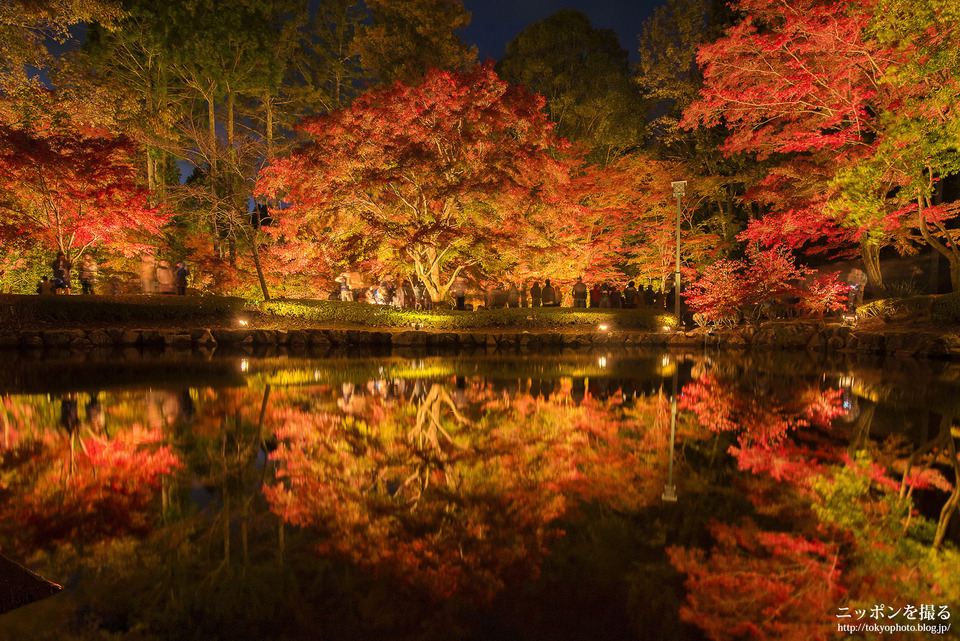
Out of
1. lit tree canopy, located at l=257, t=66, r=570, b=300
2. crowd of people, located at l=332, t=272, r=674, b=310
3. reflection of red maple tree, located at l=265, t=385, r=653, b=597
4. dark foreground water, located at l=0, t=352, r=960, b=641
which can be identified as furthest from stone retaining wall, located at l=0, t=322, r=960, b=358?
reflection of red maple tree, located at l=265, t=385, r=653, b=597

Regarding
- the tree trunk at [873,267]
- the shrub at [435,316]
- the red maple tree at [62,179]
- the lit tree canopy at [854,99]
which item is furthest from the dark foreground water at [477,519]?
the tree trunk at [873,267]

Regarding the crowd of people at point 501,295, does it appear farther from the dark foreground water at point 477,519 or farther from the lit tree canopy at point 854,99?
the dark foreground water at point 477,519

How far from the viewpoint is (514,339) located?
12.2 meters

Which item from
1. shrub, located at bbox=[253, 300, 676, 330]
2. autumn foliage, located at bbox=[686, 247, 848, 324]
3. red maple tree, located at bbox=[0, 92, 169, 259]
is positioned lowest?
shrub, located at bbox=[253, 300, 676, 330]

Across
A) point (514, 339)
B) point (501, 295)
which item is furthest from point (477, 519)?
point (501, 295)

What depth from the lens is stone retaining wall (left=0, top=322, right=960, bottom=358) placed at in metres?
10.2

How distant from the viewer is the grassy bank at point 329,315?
12.4 meters

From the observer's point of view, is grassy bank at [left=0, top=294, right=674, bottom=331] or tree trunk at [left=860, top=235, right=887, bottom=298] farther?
tree trunk at [left=860, top=235, right=887, bottom=298]

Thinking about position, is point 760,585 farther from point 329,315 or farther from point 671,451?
point 329,315

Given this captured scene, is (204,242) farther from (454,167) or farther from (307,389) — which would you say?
(307,389)

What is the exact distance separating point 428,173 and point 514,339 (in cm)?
458

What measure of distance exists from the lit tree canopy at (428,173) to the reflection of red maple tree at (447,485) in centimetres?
853

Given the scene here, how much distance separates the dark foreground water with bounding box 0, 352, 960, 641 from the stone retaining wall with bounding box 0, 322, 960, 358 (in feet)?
21.4

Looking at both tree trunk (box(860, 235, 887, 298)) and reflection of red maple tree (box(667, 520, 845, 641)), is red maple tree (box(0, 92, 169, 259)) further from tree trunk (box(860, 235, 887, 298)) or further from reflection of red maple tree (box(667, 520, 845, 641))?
tree trunk (box(860, 235, 887, 298))
